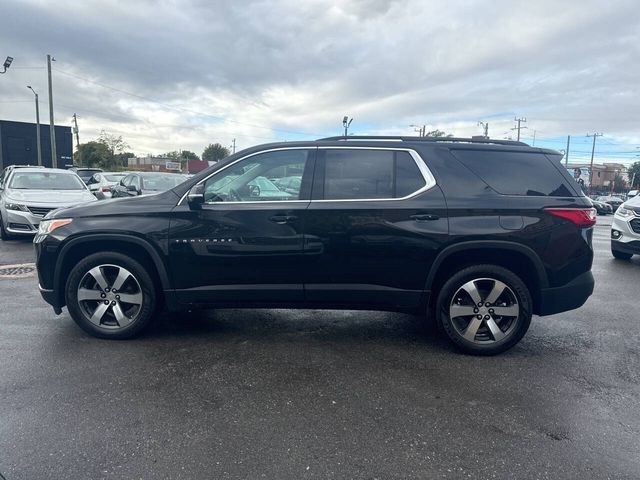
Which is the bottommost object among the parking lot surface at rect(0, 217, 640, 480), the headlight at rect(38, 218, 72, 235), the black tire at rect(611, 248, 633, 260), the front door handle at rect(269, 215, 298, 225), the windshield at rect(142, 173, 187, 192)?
the parking lot surface at rect(0, 217, 640, 480)

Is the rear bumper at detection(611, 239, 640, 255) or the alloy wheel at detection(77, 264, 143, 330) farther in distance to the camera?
the rear bumper at detection(611, 239, 640, 255)

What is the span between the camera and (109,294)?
409 centimetres

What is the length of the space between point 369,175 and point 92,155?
6918 cm

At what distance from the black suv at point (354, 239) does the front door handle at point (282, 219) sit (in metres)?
0.02

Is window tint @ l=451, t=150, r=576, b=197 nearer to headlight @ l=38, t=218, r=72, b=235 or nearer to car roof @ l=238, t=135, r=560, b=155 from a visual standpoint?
car roof @ l=238, t=135, r=560, b=155

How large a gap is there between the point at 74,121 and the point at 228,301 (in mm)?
66994

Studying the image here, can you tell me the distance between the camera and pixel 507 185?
155 inches

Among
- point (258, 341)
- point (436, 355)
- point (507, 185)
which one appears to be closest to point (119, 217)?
point (258, 341)

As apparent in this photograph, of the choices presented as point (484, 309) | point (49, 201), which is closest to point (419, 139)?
point (484, 309)

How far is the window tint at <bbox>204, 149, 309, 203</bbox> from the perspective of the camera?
398cm

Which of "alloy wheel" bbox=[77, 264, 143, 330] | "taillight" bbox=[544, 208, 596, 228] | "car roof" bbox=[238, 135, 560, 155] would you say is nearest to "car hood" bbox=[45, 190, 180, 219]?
"alloy wheel" bbox=[77, 264, 143, 330]

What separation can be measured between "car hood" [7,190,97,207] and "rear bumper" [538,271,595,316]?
8.61 metres

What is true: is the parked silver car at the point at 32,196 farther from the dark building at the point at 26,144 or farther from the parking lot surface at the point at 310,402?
the dark building at the point at 26,144

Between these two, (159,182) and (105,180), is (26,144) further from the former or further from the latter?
(159,182)
